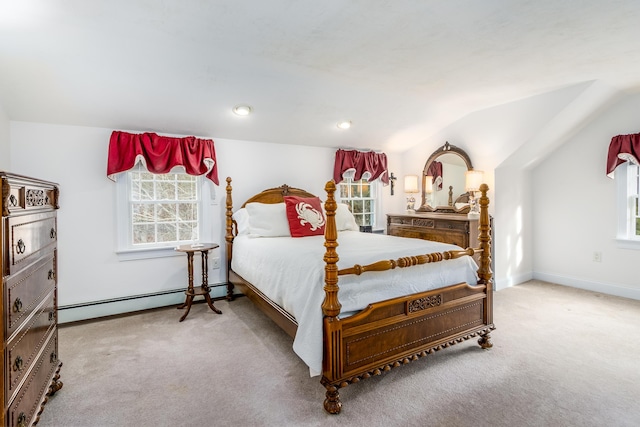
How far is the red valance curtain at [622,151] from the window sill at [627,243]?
737mm

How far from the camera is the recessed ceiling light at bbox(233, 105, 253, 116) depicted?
3303 mm

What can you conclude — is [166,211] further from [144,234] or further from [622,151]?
[622,151]

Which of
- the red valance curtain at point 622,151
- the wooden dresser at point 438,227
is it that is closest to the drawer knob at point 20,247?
the wooden dresser at point 438,227

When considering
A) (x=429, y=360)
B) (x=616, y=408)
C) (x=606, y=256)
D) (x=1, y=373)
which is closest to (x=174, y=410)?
(x=1, y=373)

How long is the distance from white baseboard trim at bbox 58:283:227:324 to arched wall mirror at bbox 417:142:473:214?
3465 millimetres

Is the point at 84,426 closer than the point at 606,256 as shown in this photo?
Yes

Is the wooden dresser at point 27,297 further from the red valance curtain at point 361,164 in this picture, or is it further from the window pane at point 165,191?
the red valance curtain at point 361,164

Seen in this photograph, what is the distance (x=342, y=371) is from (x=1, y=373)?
1.48 metres

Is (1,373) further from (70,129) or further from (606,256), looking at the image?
(606,256)

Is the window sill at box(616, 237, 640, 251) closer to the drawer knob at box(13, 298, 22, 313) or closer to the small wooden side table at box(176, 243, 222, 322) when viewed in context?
the small wooden side table at box(176, 243, 222, 322)

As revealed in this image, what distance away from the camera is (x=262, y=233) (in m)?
3.48

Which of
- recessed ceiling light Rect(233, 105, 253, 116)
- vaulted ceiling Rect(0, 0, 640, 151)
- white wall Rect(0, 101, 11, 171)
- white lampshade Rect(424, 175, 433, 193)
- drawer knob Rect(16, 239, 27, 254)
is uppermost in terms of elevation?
vaulted ceiling Rect(0, 0, 640, 151)

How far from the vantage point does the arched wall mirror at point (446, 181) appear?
14.0ft

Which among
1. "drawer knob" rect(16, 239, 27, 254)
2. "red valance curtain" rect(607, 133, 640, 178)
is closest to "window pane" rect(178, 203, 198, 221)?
"drawer knob" rect(16, 239, 27, 254)
